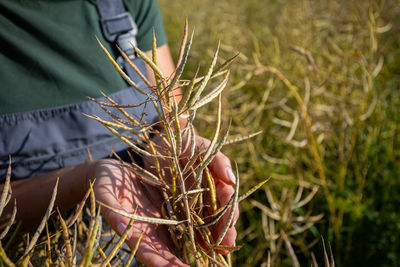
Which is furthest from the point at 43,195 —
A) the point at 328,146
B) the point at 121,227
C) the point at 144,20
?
the point at 328,146

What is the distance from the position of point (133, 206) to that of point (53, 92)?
0.42m

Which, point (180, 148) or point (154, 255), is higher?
point (180, 148)

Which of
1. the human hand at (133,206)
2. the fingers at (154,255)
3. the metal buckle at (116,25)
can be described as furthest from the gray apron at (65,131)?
the fingers at (154,255)

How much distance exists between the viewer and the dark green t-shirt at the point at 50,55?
2.40 feet

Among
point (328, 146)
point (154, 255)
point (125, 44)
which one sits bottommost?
point (328, 146)

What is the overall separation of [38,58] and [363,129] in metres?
1.28

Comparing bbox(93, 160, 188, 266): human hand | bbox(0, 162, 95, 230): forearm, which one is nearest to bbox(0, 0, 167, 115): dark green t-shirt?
bbox(0, 162, 95, 230): forearm

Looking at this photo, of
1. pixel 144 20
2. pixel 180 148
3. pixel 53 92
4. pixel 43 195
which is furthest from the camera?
pixel 144 20

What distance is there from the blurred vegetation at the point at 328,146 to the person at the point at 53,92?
29 cm

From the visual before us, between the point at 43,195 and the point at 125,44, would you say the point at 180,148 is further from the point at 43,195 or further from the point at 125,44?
the point at 125,44

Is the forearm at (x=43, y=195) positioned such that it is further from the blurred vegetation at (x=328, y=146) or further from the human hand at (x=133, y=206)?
the blurred vegetation at (x=328, y=146)

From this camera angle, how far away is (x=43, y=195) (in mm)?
671

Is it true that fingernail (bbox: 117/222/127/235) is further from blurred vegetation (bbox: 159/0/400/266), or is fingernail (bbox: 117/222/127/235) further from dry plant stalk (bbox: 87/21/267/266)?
blurred vegetation (bbox: 159/0/400/266)

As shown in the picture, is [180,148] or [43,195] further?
[43,195]
